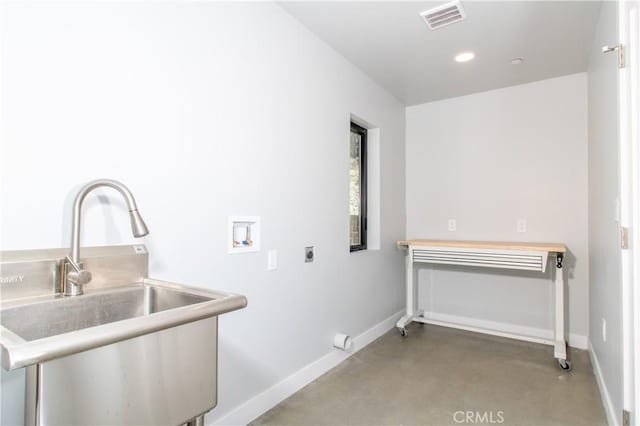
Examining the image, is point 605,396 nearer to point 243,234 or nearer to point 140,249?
point 243,234

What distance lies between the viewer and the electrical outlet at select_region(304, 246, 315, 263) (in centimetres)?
243

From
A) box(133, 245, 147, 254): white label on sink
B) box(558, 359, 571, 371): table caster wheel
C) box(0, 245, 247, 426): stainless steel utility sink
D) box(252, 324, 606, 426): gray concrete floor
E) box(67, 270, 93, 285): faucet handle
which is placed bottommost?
box(252, 324, 606, 426): gray concrete floor

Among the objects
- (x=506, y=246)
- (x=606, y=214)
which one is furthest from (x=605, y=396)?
(x=506, y=246)

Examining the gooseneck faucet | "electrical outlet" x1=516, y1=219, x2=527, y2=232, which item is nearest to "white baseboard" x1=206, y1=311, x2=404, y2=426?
the gooseneck faucet

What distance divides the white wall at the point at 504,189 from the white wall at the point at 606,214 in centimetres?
42

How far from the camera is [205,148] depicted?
1732 mm

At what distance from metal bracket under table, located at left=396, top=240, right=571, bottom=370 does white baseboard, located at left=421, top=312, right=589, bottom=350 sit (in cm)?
13

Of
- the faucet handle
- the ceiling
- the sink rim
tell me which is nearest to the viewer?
the sink rim

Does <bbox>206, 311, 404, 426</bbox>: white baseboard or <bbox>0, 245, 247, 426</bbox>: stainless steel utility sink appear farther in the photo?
<bbox>206, 311, 404, 426</bbox>: white baseboard

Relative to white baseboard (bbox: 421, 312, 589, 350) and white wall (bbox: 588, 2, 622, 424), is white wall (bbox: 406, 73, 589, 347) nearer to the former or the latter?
white baseboard (bbox: 421, 312, 589, 350)

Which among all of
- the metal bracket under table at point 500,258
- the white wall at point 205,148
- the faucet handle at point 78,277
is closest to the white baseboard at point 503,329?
the metal bracket under table at point 500,258

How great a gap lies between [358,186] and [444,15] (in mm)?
1621

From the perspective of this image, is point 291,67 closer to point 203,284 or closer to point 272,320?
point 203,284

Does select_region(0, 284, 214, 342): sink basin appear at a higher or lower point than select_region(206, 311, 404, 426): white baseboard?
Result: higher
